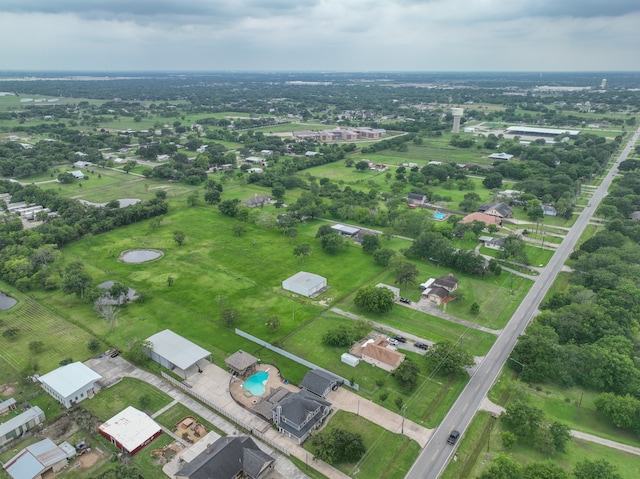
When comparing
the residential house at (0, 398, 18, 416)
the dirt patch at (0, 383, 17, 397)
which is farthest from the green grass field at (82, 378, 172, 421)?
the dirt patch at (0, 383, 17, 397)

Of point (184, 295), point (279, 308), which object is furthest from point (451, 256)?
point (184, 295)

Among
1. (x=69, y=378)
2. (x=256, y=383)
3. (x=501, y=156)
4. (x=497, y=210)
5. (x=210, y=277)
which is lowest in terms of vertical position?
(x=256, y=383)

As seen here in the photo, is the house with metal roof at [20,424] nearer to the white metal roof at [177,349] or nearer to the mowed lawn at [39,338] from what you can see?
the mowed lawn at [39,338]

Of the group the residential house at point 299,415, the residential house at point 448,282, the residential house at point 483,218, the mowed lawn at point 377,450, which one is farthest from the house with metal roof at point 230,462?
the residential house at point 483,218

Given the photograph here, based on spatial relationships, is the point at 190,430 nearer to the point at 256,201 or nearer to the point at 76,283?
the point at 76,283

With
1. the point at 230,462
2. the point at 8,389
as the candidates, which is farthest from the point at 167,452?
the point at 8,389

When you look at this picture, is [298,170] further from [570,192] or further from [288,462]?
[288,462]

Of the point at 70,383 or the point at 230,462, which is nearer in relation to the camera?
the point at 230,462
